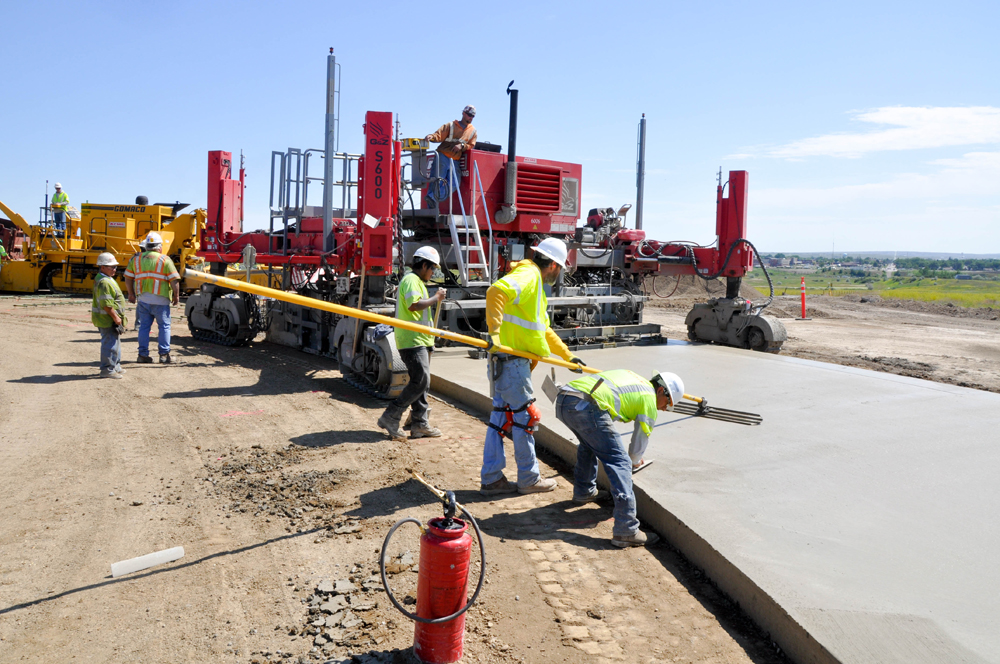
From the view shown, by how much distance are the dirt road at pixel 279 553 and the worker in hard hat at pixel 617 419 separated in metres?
0.24

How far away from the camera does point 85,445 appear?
679cm

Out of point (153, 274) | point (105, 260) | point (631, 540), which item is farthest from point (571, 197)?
point (631, 540)

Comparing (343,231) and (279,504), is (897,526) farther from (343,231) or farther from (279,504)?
(343,231)

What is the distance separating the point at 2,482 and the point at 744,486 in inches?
224

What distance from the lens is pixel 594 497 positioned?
18.6ft

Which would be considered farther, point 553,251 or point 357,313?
point 553,251

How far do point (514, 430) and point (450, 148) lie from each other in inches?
269

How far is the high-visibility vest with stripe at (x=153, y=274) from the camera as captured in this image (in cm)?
1092

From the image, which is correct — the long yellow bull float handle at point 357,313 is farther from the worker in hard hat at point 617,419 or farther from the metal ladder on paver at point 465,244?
the metal ladder on paver at point 465,244

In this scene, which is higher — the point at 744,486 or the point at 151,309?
the point at 151,309

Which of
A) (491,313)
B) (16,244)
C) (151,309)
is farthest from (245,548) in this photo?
(16,244)

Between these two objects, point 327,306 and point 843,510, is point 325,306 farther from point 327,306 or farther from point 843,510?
point 843,510

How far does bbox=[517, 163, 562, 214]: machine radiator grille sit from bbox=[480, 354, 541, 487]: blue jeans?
7021 millimetres

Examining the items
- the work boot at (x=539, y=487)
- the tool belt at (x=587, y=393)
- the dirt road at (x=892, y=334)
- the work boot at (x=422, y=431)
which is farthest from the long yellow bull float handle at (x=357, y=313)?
the dirt road at (x=892, y=334)
